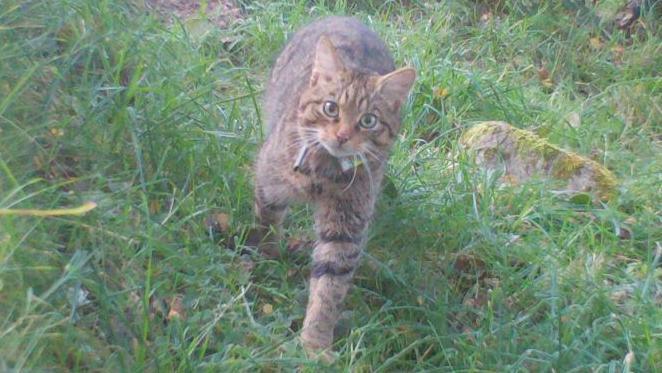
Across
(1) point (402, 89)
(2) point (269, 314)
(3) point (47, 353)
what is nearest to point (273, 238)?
(2) point (269, 314)

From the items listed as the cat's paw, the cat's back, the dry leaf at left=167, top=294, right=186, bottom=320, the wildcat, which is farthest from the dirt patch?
the cat's paw

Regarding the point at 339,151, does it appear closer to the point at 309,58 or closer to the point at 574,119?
the point at 309,58

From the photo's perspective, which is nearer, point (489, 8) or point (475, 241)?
point (475, 241)

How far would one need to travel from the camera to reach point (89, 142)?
3.93 meters

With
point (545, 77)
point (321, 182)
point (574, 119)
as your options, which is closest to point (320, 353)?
point (321, 182)

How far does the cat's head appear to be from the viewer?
12.9 ft

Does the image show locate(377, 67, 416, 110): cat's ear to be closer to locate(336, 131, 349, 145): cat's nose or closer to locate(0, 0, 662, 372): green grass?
locate(336, 131, 349, 145): cat's nose

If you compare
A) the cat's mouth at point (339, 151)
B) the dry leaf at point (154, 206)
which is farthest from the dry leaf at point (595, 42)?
the dry leaf at point (154, 206)

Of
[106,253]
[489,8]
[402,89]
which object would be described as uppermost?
[402,89]

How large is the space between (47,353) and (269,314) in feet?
3.65

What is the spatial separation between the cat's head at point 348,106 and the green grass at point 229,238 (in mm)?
524

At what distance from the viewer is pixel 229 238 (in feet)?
13.8

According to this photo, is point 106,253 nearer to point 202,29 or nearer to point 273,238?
point 273,238

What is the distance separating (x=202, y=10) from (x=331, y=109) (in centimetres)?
231
